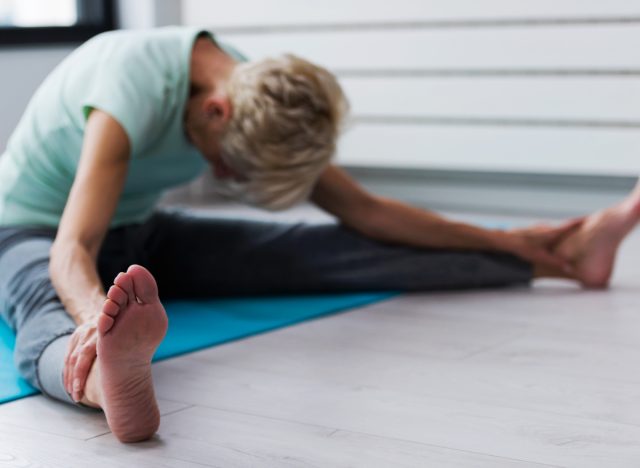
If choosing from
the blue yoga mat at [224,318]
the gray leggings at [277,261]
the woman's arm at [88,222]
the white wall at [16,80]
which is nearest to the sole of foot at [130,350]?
the woman's arm at [88,222]

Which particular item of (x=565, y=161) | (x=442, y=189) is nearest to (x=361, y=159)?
(x=442, y=189)

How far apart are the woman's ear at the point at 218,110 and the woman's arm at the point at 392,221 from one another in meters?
0.43

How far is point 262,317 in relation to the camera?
2.15 metres

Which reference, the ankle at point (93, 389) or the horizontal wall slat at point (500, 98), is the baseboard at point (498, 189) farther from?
the ankle at point (93, 389)

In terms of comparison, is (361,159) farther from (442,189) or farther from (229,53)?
(229,53)

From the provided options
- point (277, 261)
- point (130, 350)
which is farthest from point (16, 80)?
point (130, 350)

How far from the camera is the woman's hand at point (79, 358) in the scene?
1390 millimetres

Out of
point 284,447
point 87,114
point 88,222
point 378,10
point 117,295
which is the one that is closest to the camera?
point 117,295

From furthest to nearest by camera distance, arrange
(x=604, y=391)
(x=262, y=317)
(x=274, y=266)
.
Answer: (x=274, y=266) → (x=262, y=317) → (x=604, y=391)

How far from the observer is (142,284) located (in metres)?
1.26

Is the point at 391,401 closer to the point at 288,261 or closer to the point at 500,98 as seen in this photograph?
the point at 288,261

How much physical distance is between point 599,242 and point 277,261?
2.46 ft

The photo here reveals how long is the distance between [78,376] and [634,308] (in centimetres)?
133

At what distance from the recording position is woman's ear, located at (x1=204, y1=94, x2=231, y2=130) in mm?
1925
